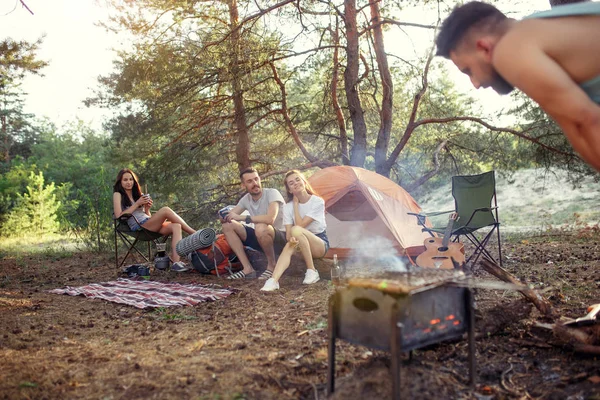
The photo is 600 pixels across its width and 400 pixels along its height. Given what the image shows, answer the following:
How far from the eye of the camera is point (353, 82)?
8773mm

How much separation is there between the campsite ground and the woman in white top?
45 cm

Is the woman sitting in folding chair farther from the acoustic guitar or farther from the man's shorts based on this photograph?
the acoustic guitar

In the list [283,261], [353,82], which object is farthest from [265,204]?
[353,82]

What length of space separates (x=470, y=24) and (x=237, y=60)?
5.91 m

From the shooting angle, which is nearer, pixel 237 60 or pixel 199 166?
pixel 237 60

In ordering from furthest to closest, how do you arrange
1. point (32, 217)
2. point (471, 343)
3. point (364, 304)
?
1. point (32, 217)
2. point (471, 343)
3. point (364, 304)

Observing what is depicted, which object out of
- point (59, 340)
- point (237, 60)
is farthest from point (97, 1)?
point (59, 340)

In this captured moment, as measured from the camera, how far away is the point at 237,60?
7332 mm

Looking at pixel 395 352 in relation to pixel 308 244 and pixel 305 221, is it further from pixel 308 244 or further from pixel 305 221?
pixel 305 221

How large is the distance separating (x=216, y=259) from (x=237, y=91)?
10.4 feet

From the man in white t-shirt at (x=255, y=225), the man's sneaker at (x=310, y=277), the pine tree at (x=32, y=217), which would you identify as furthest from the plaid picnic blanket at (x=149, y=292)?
the pine tree at (x=32, y=217)

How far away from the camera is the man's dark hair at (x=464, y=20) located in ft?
5.91

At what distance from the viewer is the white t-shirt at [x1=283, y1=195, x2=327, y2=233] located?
532cm

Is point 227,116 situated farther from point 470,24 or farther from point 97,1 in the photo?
point 470,24
